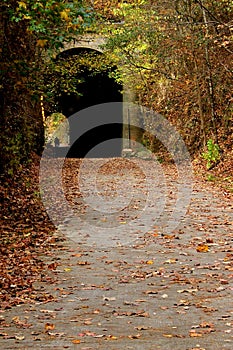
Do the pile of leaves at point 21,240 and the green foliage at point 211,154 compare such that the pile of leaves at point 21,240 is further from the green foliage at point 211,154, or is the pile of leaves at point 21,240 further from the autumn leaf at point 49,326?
the green foliage at point 211,154

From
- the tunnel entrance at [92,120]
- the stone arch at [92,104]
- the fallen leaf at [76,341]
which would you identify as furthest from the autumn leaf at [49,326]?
the tunnel entrance at [92,120]

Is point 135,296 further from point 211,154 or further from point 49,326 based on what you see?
point 211,154

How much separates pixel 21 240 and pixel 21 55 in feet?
13.6

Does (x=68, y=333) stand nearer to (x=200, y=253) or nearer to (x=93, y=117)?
(x=200, y=253)

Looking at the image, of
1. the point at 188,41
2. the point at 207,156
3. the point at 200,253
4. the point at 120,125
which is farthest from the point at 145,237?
the point at 120,125

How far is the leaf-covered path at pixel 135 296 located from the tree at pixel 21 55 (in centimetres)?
245

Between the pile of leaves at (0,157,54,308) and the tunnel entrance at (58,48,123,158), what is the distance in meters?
23.6

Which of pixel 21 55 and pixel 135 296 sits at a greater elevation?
pixel 21 55

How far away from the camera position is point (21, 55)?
13477 mm

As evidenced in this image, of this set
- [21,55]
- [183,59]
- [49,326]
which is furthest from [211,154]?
[49,326]

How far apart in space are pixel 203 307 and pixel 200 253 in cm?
295

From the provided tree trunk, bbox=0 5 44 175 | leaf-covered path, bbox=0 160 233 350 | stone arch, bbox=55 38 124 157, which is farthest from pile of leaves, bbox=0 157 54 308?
stone arch, bbox=55 38 124 157

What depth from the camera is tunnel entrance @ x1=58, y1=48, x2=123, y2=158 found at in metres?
40.6

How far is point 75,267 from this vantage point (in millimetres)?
8969
